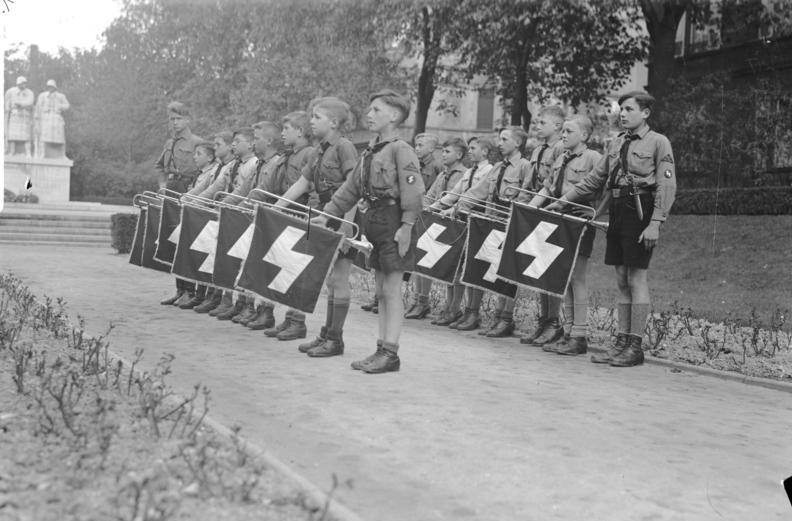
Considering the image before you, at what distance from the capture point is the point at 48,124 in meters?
37.6

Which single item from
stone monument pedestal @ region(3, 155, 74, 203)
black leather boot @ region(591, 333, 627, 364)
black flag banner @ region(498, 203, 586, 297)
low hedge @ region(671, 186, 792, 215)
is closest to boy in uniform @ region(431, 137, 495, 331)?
black flag banner @ region(498, 203, 586, 297)

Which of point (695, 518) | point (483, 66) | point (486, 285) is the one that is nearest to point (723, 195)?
point (483, 66)

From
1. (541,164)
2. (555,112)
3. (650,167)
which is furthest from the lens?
(541,164)

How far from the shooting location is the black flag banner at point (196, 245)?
1061 centimetres

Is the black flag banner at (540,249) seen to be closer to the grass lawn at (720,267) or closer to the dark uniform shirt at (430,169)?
the dark uniform shirt at (430,169)

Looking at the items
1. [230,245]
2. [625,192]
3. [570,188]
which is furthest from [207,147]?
[625,192]

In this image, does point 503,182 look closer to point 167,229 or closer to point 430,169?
point 430,169

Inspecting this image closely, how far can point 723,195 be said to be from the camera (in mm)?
22562

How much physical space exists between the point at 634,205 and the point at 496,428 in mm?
3364

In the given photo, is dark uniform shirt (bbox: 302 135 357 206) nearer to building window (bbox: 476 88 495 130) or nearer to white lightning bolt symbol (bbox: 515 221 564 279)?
white lightning bolt symbol (bbox: 515 221 564 279)

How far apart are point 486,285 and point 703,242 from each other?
11.5 metres

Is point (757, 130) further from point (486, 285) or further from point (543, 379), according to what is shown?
point (543, 379)

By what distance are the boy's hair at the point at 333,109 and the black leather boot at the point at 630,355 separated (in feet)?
10.3

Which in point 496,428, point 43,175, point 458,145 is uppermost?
point 43,175
